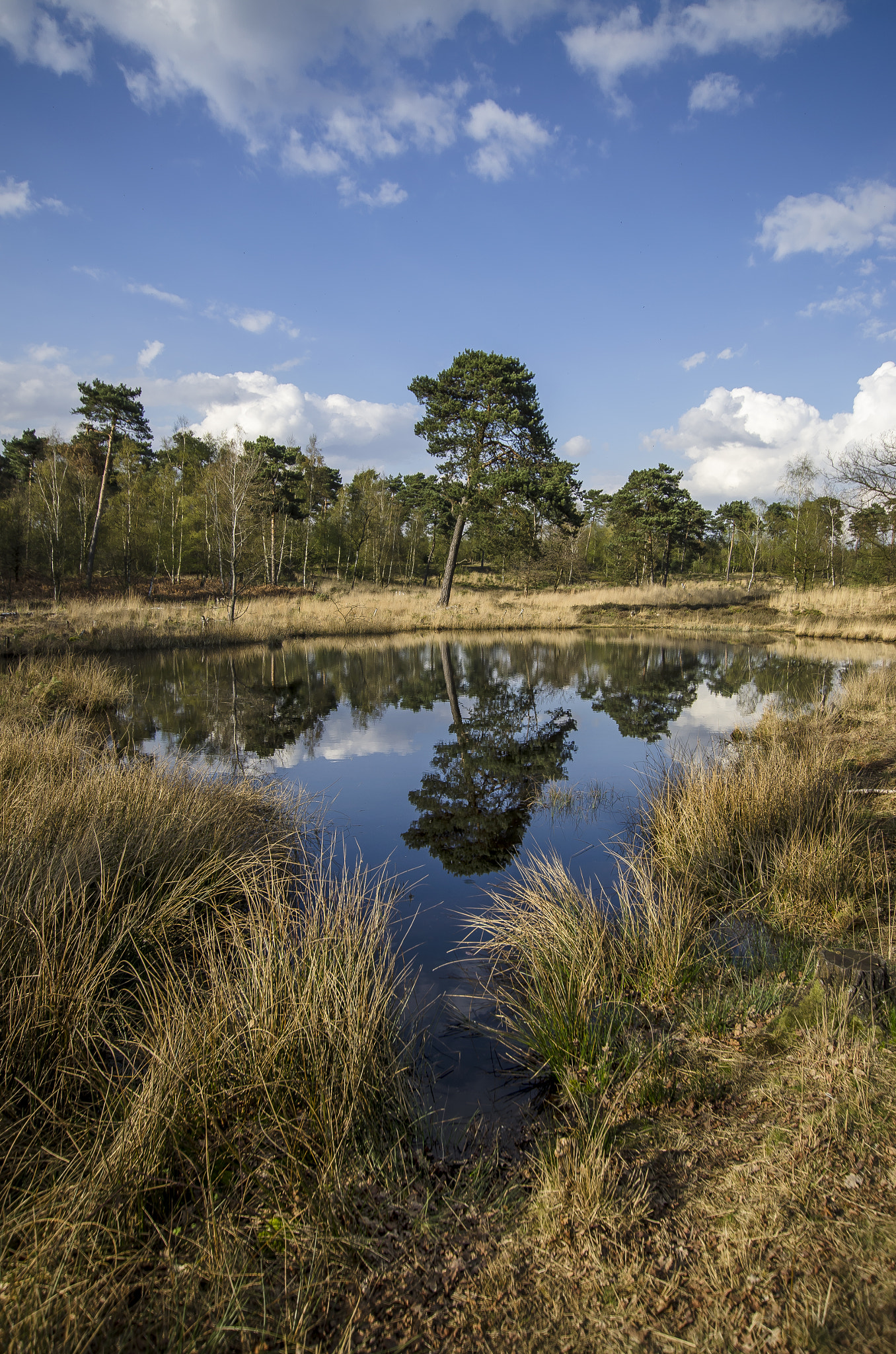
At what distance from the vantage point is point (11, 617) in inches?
850

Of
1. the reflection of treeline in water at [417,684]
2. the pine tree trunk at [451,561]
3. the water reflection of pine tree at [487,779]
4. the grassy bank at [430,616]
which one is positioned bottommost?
the water reflection of pine tree at [487,779]

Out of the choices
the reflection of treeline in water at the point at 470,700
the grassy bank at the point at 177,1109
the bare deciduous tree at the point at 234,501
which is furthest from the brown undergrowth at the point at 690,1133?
the bare deciduous tree at the point at 234,501

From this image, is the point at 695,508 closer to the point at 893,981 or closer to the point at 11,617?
the point at 11,617

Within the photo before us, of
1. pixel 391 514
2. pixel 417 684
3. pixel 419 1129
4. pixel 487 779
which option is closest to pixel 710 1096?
pixel 419 1129

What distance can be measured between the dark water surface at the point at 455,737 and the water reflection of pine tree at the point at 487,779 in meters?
0.04

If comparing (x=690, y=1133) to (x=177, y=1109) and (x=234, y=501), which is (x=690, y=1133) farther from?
(x=234, y=501)

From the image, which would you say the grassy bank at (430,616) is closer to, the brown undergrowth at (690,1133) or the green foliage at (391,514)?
the green foliage at (391,514)

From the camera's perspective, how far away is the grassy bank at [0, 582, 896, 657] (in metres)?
22.6

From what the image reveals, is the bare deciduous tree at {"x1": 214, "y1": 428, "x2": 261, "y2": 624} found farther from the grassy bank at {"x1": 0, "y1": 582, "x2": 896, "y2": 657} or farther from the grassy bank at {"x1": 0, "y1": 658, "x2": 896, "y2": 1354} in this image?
the grassy bank at {"x1": 0, "y1": 658, "x2": 896, "y2": 1354}

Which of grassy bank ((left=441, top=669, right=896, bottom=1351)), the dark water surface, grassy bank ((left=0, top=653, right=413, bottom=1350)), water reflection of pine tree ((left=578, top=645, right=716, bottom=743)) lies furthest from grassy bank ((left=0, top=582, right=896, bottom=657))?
grassy bank ((left=441, top=669, right=896, bottom=1351))

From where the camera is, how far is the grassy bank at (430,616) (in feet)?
74.0

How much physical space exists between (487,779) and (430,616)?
24522mm

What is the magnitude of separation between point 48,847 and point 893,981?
202 inches

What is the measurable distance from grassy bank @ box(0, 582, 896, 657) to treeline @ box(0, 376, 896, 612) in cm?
228
